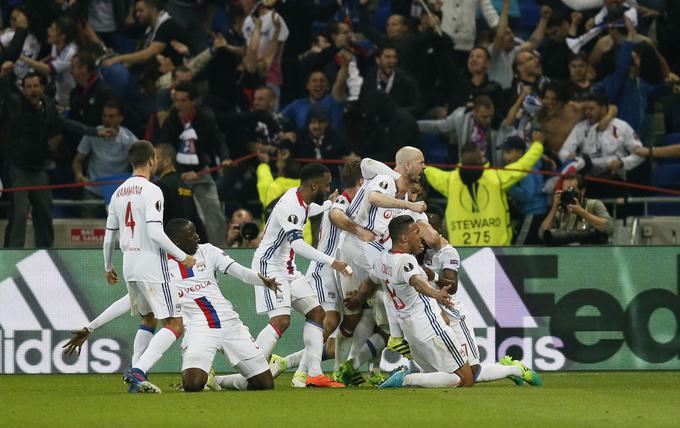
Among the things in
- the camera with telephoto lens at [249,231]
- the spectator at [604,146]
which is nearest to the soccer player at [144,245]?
the camera with telephoto lens at [249,231]

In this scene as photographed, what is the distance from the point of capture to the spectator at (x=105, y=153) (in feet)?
61.9

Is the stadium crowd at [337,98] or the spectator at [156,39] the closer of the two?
the stadium crowd at [337,98]

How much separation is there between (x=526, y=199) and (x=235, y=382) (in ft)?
19.4

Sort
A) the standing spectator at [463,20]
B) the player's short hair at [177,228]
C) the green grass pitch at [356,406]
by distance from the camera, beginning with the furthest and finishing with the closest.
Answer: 1. the standing spectator at [463,20]
2. the player's short hair at [177,228]
3. the green grass pitch at [356,406]

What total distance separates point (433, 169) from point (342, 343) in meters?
3.80

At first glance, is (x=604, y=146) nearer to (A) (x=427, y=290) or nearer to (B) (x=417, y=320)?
(B) (x=417, y=320)

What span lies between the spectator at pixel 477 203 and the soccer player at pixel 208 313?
4.82 meters

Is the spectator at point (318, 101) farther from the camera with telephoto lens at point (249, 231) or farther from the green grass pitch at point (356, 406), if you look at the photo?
the green grass pitch at point (356, 406)

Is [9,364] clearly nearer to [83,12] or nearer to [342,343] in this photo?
[342,343]

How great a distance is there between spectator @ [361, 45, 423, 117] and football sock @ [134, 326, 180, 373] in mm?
7367

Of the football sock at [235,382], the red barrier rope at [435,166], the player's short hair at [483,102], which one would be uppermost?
the player's short hair at [483,102]

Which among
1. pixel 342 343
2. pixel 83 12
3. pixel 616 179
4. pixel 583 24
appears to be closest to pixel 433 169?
pixel 616 179

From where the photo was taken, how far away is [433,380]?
12.7 meters

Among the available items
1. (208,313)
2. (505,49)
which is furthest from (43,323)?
(505,49)
